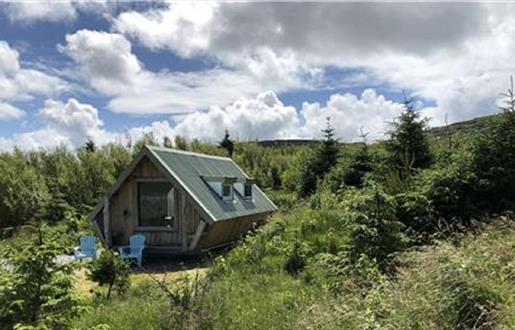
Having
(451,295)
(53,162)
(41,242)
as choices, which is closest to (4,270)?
(41,242)

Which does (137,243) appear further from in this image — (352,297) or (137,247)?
(352,297)

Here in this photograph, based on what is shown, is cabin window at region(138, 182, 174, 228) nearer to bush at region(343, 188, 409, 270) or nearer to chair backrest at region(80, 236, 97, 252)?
chair backrest at region(80, 236, 97, 252)

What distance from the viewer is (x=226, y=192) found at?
18469 mm

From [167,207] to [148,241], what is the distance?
118cm

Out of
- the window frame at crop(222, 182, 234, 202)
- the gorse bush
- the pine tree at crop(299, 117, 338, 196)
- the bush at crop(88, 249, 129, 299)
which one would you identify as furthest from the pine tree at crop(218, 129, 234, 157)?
the gorse bush

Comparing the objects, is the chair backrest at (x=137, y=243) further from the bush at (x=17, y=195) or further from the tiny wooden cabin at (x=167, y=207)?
the bush at (x=17, y=195)

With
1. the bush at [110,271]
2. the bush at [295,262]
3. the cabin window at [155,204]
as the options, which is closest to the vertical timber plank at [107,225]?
the cabin window at [155,204]

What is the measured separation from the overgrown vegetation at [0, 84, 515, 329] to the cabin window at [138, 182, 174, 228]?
4.20 metres

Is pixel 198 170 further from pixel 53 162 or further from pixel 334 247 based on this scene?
pixel 53 162

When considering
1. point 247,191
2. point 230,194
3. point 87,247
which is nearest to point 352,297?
point 87,247

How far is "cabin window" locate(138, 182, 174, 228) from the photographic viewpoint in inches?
664

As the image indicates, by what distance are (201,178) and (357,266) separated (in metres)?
10.2

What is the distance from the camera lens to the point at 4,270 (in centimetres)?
582

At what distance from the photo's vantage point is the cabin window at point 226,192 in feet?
59.8
